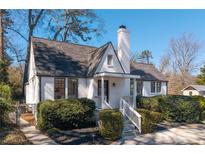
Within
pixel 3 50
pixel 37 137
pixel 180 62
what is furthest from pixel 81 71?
pixel 180 62

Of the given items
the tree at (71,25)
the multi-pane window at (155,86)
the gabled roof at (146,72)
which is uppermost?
the tree at (71,25)

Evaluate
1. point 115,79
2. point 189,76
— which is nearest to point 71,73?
point 115,79

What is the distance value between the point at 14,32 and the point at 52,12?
453cm

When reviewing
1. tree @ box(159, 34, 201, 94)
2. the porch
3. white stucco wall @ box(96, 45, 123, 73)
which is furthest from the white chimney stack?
tree @ box(159, 34, 201, 94)

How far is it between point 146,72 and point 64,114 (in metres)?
11.0

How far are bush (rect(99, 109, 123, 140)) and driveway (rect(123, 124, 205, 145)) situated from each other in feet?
1.64

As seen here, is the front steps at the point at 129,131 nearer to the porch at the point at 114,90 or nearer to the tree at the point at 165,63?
the porch at the point at 114,90

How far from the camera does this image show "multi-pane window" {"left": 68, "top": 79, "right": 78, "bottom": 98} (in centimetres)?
1236

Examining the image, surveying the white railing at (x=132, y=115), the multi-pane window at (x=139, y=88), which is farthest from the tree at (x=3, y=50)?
the multi-pane window at (x=139, y=88)

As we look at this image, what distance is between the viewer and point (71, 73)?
1220cm

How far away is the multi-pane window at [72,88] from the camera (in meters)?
12.4

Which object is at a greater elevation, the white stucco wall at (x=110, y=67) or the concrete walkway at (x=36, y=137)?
the white stucco wall at (x=110, y=67)

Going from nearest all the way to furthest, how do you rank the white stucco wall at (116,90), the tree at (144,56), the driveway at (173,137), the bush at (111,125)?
1. the driveway at (173,137)
2. the bush at (111,125)
3. the white stucco wall at (116,90)
4. the tree at (144,56)
